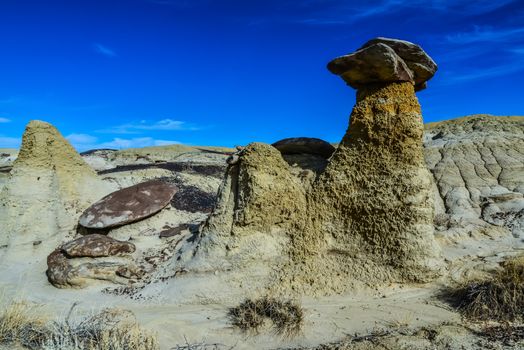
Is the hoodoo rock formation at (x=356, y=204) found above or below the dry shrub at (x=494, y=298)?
above

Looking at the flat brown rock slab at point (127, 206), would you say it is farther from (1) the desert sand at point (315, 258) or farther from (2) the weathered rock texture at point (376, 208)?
(2) the weathered rock texture at point (376, 208)

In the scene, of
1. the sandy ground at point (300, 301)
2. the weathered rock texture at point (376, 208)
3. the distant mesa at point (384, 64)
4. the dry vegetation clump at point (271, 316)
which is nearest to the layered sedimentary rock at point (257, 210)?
the weathered rock texture at point (376, 208)

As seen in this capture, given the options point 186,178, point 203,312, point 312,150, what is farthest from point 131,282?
point 186,178

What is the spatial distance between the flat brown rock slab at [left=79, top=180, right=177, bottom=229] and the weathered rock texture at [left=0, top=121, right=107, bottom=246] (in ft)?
2.45

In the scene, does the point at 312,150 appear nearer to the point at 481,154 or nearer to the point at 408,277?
the point at 408,277

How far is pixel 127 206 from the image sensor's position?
7.26m

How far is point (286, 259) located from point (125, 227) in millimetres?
3162

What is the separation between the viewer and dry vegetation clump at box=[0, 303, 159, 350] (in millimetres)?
3303

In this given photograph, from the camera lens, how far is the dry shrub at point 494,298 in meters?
4.09

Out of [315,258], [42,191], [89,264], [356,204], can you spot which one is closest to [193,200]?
[42,191]

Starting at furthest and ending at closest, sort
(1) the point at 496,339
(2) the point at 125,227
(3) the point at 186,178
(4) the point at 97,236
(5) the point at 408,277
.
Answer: (3) the point at 186,178, (2) the point at 125,227, (4) the point at 97,236, (5) the point at 408,277, (1) the point at 496,339

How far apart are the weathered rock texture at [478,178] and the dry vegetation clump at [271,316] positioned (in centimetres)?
393

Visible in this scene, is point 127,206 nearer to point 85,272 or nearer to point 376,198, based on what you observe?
point 85,272

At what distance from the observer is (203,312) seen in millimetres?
4582
